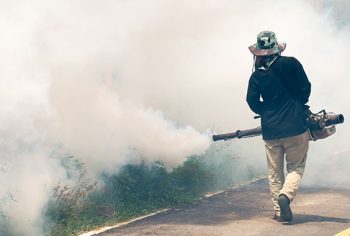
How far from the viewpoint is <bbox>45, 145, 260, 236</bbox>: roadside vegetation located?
5.66 m

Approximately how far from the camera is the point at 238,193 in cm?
704

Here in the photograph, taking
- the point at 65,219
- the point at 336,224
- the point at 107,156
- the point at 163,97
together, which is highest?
the point at 163,97

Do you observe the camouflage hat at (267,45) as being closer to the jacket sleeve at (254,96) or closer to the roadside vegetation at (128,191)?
the jacket sleeve at (254,96)

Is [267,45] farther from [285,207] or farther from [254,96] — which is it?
[285,207]

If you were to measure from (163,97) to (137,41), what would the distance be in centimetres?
74

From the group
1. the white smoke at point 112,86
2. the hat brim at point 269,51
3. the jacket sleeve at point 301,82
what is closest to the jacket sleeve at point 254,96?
the hat brim at point 269,51

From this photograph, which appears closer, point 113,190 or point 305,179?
point 113,190

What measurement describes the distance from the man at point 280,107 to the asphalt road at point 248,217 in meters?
0.25

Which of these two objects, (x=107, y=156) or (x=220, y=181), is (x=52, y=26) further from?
(x=220, y=181)

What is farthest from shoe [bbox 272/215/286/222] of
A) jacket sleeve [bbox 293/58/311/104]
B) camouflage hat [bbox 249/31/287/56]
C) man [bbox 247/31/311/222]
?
camouflage hat [bbox 249/31/287/56]

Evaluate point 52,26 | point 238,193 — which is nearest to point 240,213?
point 238,193

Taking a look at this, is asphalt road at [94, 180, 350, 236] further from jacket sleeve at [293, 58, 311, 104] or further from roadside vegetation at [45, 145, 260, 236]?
jacket sleeve at [293, 58, 311, 104]

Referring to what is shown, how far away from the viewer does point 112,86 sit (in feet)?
21.3

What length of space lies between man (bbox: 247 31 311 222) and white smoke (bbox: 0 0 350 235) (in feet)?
3.52
